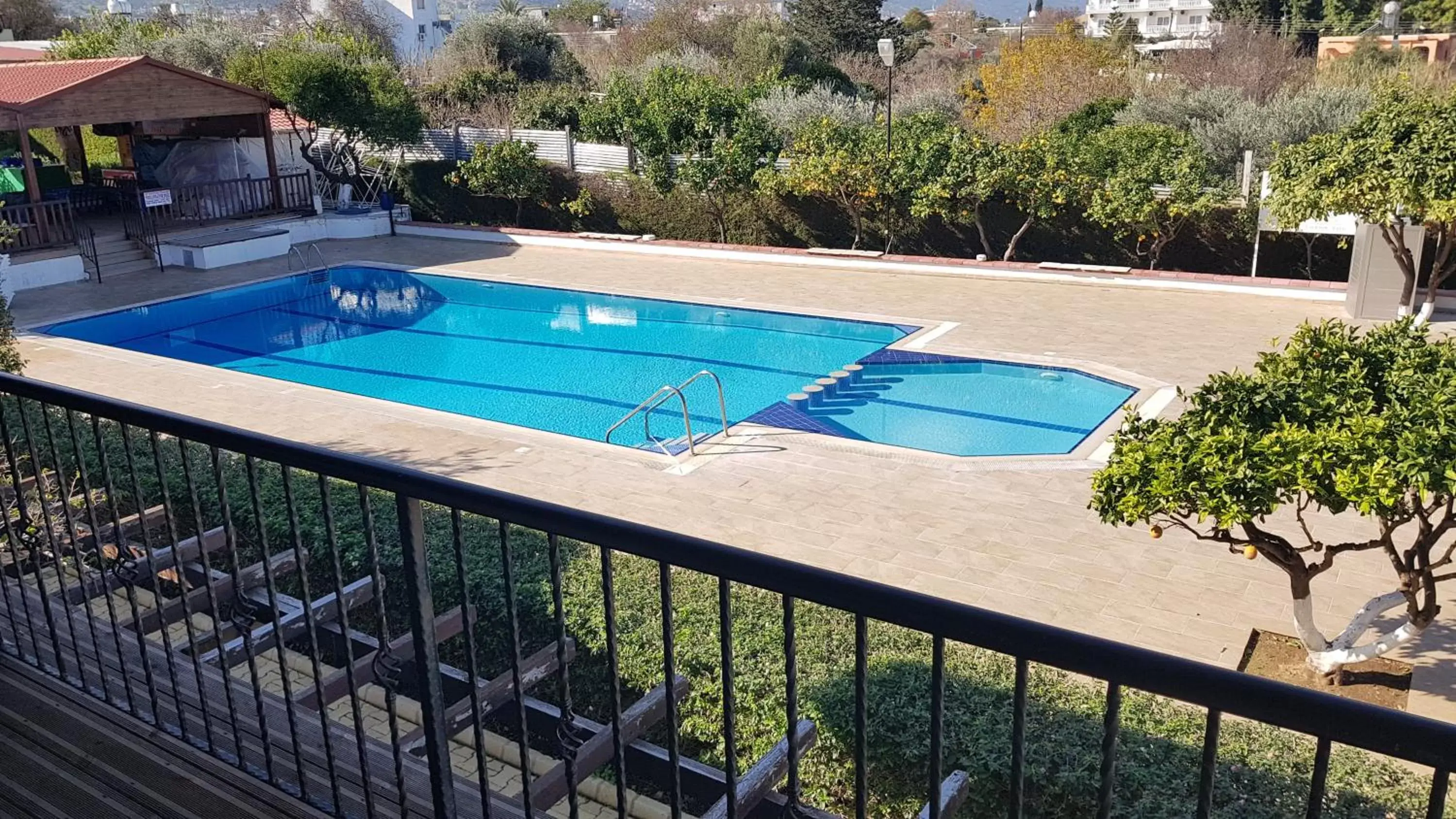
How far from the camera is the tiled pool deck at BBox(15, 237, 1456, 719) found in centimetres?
695

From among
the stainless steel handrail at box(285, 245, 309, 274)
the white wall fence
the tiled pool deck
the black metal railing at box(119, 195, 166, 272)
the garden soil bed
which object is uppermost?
the white wall fence

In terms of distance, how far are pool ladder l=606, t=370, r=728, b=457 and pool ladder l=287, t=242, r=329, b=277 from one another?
9.20 meters

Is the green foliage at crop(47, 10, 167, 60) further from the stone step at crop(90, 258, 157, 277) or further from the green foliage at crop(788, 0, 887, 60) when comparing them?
the green foliage at crop(788, 0, 887, 60)

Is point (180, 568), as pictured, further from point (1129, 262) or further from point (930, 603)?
point (1129, 262)

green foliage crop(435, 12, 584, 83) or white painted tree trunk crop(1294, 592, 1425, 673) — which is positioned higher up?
green foliage crop(435, 12, 584, 83)

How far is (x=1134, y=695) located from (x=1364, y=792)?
99 centimetres

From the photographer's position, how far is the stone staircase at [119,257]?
19.7 meters

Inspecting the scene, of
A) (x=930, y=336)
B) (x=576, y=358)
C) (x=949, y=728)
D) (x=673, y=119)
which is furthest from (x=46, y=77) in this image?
(x=949, y=728)

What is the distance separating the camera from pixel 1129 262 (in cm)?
1689

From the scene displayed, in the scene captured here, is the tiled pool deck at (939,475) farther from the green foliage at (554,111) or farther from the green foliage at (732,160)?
the green foliage at (554,111)

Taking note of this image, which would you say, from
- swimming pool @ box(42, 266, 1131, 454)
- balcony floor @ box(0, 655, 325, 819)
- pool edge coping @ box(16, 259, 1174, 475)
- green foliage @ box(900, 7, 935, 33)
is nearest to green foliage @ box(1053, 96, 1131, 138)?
pool edge coping @ box(16, 259, 1174, 475)

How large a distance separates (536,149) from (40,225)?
8704 mm

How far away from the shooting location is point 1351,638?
582 centimetres

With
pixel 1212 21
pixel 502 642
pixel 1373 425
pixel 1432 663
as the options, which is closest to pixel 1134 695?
pixel 1373 425
